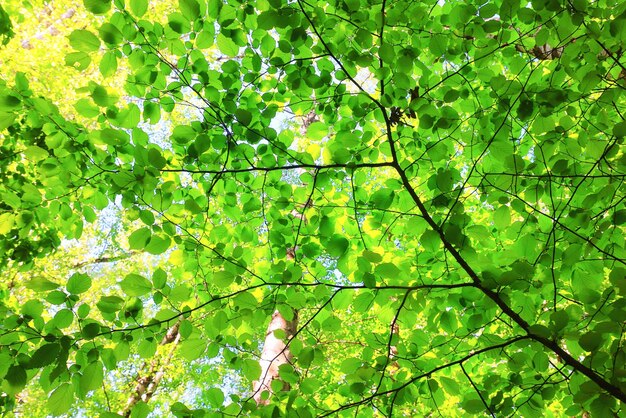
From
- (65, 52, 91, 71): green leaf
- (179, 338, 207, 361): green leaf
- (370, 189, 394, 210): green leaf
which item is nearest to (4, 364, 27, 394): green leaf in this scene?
(179, 338, 207, 361): green leaf

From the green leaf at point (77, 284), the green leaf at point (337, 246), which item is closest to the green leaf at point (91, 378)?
the green leaf at point (77, 284)

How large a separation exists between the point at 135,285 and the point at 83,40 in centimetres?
90

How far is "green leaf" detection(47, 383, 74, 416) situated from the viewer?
1.19 metres

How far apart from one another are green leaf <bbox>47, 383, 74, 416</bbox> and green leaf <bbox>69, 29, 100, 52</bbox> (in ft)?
3.81

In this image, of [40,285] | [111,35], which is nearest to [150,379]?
[40,285]

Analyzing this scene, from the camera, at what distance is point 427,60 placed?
7.80 feet

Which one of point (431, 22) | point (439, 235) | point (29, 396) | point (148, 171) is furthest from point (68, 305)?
point (29, 396)

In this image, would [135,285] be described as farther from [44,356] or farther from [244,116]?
[244,116]

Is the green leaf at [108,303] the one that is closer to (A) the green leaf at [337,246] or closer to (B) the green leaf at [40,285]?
(B) the green leaf at [40,285]

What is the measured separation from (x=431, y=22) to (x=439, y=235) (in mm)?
1253

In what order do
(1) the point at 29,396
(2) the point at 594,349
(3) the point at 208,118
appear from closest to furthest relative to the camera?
1. (2) the point at 594,349
2. (3) the point at 208,118
3. (1) the point at 29,396

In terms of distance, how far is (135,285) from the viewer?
1334 millimetres

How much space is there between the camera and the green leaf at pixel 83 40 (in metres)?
1.35

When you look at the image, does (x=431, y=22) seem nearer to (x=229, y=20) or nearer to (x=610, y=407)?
(x=229, y=20)
